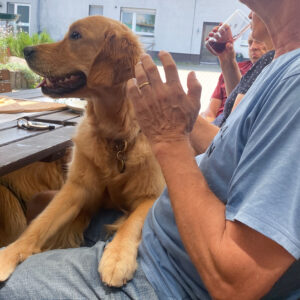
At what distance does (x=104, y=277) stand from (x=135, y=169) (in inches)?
24.8

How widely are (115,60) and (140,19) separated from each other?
16454mm

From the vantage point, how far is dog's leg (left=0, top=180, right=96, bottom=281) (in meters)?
1.28

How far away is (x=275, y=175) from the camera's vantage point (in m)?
0.66

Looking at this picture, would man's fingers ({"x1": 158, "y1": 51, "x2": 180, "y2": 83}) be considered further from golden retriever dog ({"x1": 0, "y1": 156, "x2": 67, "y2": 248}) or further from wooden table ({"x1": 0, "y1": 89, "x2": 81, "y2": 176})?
golden retriever dog ({"x1": 0, "y1": 156, "x2": 67, "y2": 248})

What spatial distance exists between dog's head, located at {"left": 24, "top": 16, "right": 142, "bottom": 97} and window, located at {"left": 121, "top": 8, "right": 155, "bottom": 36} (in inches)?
625

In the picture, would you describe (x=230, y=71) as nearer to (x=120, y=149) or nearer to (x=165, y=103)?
(x=120, y=149)

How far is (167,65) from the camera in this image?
915 millimetres

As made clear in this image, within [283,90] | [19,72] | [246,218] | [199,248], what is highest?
[283,90]

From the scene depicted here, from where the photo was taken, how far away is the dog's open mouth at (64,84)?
1672mm

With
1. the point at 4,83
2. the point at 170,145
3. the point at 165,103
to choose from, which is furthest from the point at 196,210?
the point at 4,83

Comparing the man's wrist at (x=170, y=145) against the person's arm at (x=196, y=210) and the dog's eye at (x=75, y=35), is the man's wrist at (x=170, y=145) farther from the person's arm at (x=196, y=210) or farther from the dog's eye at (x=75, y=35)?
the dog's eye at (x=75, y=35)

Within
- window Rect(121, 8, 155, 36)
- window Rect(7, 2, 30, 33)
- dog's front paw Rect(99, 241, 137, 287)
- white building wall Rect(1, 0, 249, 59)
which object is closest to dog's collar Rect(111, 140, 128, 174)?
dog's front paw Rect(99, 241, 137, 287)

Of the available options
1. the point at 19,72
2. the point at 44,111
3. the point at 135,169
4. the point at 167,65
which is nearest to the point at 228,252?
the point at 167,65

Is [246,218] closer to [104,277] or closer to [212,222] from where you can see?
[212,222]
